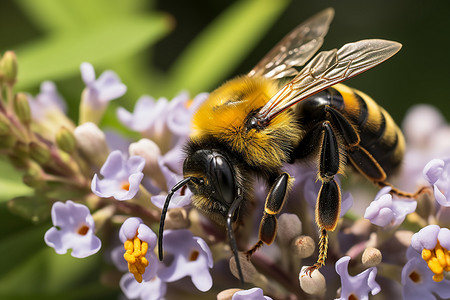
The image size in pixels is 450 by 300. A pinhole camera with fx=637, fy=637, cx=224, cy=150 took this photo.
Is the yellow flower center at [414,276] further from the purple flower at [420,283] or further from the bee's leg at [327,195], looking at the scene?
the bee's leg at [327,195]

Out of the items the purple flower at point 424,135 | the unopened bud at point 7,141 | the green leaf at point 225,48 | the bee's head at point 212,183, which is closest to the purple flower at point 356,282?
the bee's head at point 212,183

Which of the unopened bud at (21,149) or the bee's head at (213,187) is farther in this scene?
the unopened bud at (21,149)

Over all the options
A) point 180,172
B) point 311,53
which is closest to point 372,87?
point 311,53

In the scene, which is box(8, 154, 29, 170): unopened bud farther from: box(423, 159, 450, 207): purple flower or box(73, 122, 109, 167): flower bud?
box(423, 159, 450, 207): purple flower

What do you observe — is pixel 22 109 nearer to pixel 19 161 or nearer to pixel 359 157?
pixel 19 161

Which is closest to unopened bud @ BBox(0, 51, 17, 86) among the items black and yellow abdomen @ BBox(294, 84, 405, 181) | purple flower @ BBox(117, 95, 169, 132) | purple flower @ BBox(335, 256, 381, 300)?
purple flower @ BBox(117, 95, 169, 132)

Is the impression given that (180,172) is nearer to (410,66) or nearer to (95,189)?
(95,189)

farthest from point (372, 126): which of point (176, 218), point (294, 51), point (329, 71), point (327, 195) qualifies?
point (176, 218)
